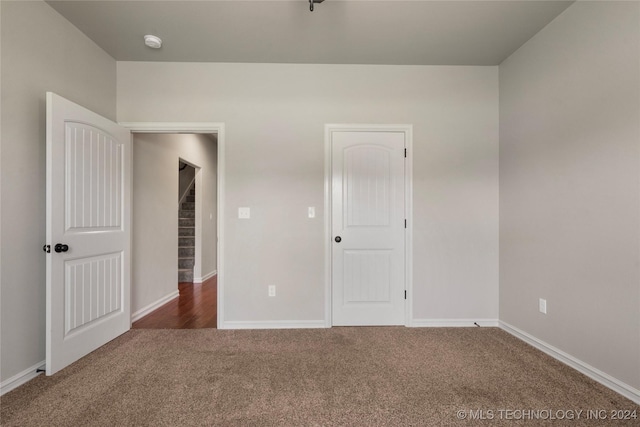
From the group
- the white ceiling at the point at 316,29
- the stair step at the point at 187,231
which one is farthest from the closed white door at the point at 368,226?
the stair step at the point at 187,231

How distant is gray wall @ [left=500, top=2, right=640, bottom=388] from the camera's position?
5.62 ft

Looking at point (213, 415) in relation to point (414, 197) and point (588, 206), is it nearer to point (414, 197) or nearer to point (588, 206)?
point (414, 197)

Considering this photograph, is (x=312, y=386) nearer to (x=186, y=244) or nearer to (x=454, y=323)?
(x=454, y=323)

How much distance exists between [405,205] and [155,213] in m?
2.94

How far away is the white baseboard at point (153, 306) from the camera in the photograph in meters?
3.01

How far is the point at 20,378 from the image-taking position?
184 centimetres

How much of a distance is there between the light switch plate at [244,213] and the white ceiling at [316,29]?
4.83 feet

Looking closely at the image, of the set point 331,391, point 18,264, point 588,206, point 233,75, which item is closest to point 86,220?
point 18,264

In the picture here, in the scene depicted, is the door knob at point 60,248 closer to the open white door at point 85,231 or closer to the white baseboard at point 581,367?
the open white door at point 85,231

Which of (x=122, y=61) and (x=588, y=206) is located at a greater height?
(x=122, y=61)

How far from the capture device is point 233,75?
278 cm

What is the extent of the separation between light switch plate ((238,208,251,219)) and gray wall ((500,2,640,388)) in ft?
8.35

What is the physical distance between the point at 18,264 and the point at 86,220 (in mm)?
481

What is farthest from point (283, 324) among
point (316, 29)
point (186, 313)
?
point (316, 29)
